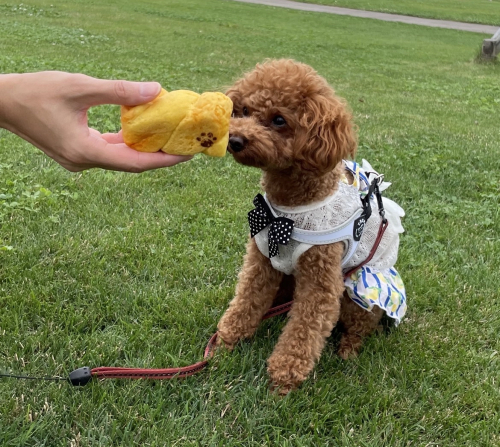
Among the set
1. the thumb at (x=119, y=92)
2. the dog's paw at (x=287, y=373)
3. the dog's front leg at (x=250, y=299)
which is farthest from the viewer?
the dog's front leg at (x=250, y=299)

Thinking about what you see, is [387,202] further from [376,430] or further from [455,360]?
[376,430]

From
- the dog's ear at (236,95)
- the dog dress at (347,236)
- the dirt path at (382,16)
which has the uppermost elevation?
the dog's ear at (236,95)

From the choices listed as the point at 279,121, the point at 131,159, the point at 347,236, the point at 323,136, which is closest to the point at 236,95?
the point at 279,121

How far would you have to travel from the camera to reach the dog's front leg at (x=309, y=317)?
244cm

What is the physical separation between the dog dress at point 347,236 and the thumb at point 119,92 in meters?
0.93

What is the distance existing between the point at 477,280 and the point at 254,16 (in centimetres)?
2133

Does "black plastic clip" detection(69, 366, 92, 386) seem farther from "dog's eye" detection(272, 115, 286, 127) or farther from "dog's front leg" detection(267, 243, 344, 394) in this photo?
"dog's eye" detection(272, 115, 286, 127)

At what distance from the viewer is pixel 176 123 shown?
6.26 feet

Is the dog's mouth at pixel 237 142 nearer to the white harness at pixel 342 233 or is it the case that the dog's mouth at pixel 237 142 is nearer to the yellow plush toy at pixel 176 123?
the yellow plush toy at pixel 176 123

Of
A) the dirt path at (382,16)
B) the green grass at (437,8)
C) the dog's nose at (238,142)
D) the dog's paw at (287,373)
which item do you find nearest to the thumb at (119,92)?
the dog's nose at (238,142)

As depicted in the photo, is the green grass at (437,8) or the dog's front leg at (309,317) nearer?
the dog's front leg at (309,317)

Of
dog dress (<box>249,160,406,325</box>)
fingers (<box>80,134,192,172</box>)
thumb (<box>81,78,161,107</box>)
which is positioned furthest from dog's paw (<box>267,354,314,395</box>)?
thumb (<box>81,78,161,107</box>)

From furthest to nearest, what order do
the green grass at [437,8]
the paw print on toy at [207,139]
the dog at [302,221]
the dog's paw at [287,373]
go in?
1. the green grass at [437,8]
2. the dog's paw at [287,373]
3. the dog at [302,221]
4. the paw print on toy at [207,139]

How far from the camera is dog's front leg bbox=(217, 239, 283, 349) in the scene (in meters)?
2.67
